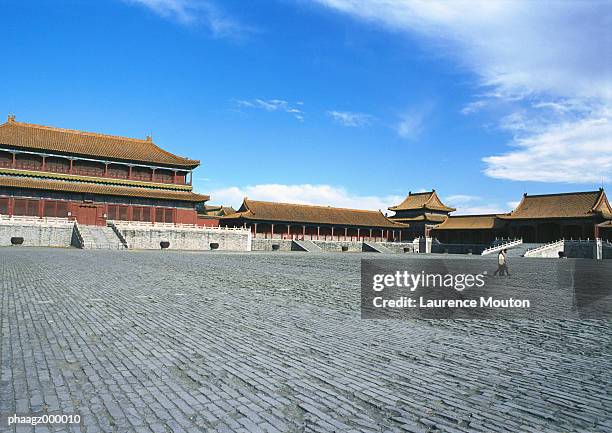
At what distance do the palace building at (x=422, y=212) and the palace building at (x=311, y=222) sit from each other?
4444mm

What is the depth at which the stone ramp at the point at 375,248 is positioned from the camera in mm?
59234

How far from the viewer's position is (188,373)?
549 cm

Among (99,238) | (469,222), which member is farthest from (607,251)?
(99,238)

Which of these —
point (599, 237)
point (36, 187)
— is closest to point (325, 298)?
point (36, 187)

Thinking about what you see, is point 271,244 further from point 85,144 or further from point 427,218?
point 427,218

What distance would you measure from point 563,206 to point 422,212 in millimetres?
20728

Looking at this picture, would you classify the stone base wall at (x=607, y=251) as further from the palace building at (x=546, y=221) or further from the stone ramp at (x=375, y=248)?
the stone ramp at (x=375, y=248)

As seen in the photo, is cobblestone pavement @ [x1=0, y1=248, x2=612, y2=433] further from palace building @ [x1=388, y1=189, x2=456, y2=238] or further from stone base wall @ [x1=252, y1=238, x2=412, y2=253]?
palace building @ [x1=388, y1=189, x2=456, y2=238]

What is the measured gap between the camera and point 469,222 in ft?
226

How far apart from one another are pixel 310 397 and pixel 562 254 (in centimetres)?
5753

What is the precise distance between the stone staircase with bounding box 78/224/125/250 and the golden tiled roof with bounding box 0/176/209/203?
20.4 feet

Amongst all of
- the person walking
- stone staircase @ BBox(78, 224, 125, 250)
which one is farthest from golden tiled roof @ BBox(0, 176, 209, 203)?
the person walking

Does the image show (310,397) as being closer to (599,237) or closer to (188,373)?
(188,373)

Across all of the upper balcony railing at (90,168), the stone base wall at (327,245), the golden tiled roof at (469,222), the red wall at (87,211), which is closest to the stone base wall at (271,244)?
the stone base wall at (327,245)
